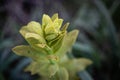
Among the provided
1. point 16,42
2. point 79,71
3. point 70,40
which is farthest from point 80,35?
point 70,40

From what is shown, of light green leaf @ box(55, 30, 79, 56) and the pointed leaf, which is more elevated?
light green leaf @ box(55, 30, 79, 56)

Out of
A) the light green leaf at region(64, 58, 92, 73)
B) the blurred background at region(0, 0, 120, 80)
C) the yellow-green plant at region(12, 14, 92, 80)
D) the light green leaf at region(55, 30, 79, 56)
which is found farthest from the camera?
the blurred background at region(0, 0, 120, 80)

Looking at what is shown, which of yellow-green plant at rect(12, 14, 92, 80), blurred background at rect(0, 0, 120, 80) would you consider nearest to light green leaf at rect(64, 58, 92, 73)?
blurred background at rect(0, 0, 120, 80)

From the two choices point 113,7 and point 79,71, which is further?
point 113,7

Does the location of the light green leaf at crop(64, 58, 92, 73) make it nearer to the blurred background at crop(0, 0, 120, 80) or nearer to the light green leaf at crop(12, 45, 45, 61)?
the blurred background at crop(0, 0, 120, 80)

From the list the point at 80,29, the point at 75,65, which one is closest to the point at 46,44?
the point at 75,65

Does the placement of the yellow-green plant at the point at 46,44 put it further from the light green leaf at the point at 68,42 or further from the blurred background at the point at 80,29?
the blurred background at the point at 80,29

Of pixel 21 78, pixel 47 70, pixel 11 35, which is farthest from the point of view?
pixel 11 35

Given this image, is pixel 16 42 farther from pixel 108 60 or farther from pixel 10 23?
pixel 108 60
